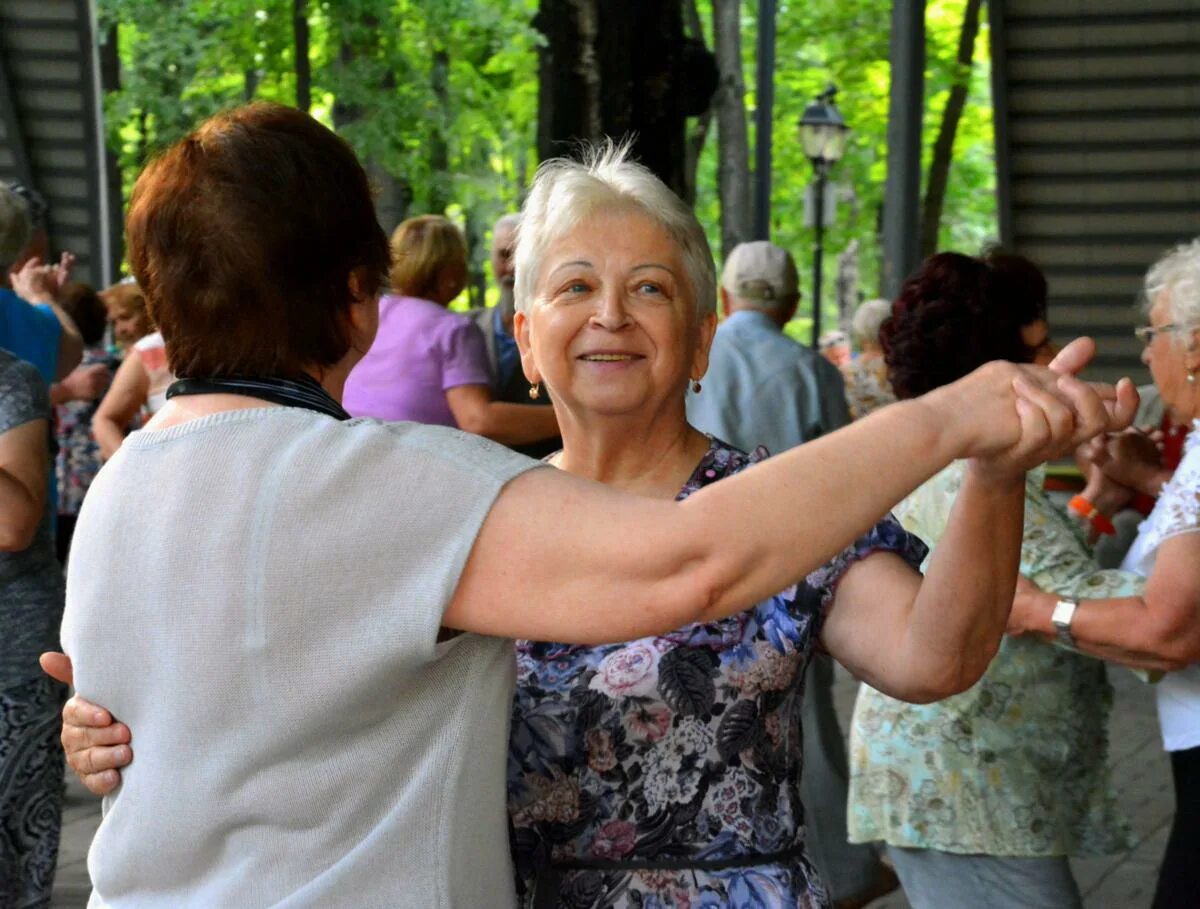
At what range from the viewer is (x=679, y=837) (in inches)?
111

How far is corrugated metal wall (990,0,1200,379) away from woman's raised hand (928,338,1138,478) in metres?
13.6

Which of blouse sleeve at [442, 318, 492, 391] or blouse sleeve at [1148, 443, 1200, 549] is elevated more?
blouse sleeve at [1148, 443, 1200, 549]

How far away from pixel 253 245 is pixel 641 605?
24.5 inches

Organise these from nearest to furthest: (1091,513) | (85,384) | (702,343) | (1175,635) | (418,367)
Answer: (702,343)
(1175,635)
(1091,513)
(418,367)
(85,384)

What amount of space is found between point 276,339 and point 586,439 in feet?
3.33

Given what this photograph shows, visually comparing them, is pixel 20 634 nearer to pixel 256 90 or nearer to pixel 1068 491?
pixel 1068 491

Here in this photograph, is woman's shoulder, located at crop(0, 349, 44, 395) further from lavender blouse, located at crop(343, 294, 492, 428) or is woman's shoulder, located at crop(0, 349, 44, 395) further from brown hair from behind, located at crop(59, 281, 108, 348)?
brown hair from behind, located at crop(59, 281, 108, 348)

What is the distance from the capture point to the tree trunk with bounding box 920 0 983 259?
21.7m

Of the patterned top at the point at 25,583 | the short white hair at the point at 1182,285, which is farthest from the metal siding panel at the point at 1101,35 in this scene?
the patterned top at the point at 25,583

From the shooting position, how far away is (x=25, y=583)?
489 cm

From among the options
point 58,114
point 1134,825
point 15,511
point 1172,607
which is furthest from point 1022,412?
point 58,114

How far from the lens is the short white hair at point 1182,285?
4262 mm

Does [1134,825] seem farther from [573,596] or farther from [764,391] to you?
[573,596]

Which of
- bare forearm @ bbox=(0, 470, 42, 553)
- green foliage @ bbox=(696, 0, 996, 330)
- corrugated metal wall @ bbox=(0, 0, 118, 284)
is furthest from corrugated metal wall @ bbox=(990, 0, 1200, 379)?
bare forearm @ bbox=(0, 470, 42, 553)
